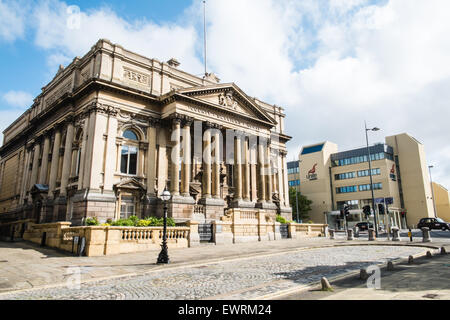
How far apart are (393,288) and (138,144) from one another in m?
26.9

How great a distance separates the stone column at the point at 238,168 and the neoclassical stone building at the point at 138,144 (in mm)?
112

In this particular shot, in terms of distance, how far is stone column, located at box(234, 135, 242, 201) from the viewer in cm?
3488

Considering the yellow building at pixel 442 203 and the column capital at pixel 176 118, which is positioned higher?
the column capital at pixel 176 118

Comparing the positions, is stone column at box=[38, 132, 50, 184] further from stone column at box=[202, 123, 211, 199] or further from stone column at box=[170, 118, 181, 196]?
stone column at box=[202, 123, 211, 199]

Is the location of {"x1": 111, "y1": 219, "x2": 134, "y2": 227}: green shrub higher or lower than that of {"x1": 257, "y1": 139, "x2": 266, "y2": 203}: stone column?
lower

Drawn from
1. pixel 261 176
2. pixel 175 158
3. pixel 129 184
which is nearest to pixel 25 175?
pixel 129 184

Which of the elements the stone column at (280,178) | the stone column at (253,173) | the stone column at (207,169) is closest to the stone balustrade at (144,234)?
the stone column at (207,169)

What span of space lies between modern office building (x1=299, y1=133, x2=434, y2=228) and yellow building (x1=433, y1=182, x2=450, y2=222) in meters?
11.6

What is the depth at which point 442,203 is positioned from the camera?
80.0 meters

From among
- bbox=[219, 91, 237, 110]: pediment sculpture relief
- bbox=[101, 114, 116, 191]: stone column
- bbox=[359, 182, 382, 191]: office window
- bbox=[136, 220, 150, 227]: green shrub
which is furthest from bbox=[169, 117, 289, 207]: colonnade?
bbox=[359, 182, 382, 191]: office window

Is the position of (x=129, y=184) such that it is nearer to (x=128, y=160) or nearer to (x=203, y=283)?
(x=128, y=160)

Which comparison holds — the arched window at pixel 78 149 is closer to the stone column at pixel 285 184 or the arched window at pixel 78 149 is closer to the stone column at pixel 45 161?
the stone column at pixel 45 161

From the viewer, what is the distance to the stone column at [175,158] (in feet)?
A: 97.4

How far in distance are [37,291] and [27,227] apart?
71.2ft
